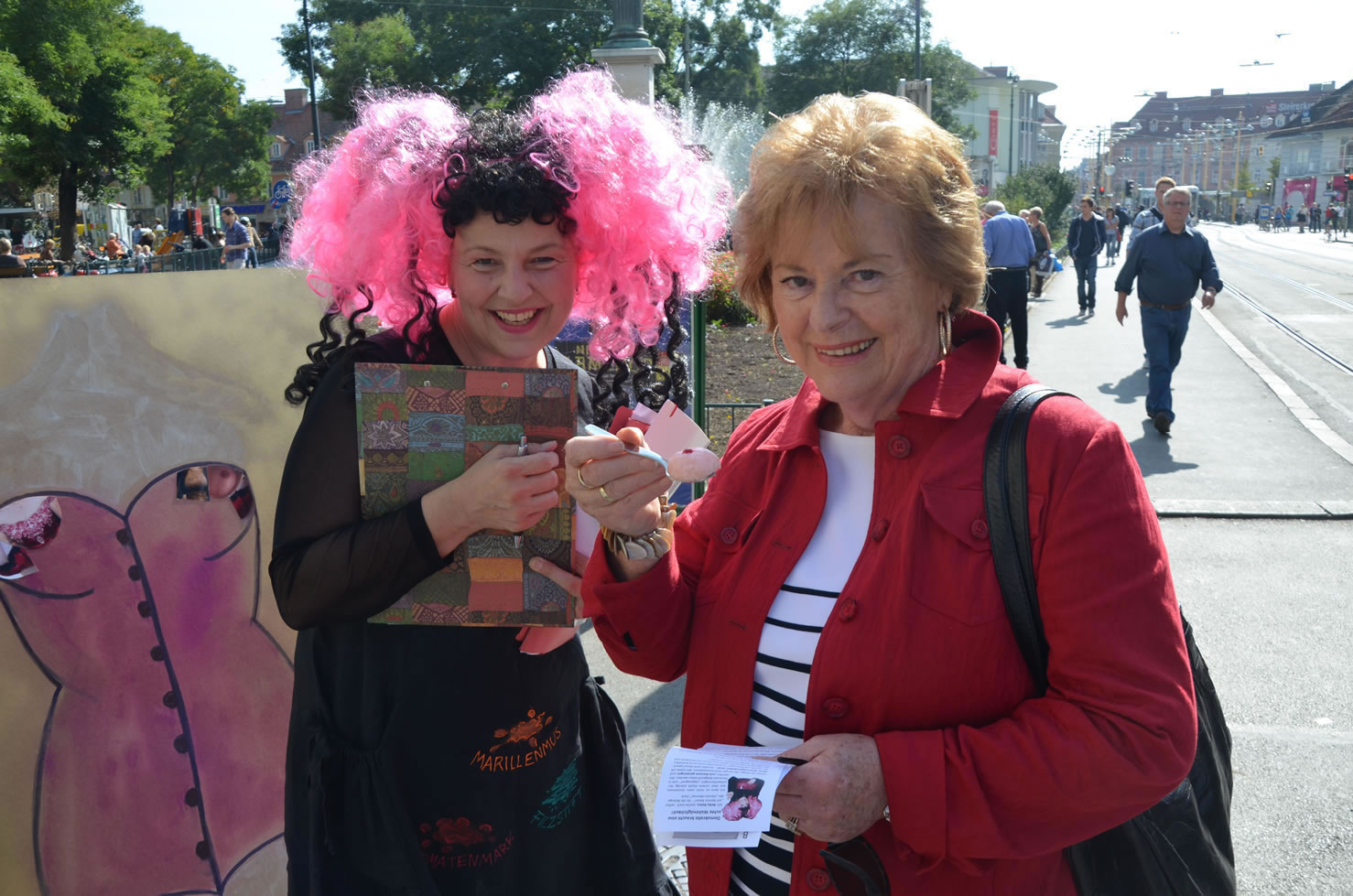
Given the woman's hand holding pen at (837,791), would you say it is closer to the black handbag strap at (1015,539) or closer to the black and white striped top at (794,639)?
the black and white striped top at (794,639)

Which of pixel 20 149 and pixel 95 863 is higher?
pixel 20 149

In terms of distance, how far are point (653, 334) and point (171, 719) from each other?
1.47 meters

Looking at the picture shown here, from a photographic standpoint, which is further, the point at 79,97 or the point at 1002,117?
the point at 1002,117

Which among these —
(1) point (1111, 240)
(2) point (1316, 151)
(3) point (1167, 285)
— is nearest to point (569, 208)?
(3) point (1167, 285)

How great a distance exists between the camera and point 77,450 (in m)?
2.36

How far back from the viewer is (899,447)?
155 cm

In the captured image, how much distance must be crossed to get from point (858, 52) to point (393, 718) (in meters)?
70.4

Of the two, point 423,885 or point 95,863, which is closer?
point 423,885

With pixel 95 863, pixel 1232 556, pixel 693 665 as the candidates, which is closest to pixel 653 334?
pixel 693 665

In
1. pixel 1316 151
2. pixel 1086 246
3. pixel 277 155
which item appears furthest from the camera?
pixel 1316 151

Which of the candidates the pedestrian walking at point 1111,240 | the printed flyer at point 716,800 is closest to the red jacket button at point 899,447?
the printed flyer at point 716,800

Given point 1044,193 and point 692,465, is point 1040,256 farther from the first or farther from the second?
point 692,465

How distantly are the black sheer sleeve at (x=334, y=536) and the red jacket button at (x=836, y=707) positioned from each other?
0.68 m

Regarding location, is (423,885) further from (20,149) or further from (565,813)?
(20,149)
